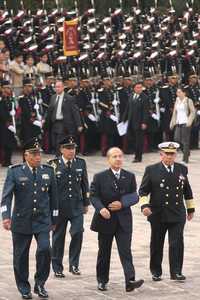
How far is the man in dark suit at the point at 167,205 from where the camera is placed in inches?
523

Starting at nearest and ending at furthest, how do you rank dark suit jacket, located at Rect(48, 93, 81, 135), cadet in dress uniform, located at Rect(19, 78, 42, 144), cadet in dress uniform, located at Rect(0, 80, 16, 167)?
dark suit jacket, located at Rect(48, 93, 81, 135) → cadet in dress uniform, located at Rect(0, 80, 16, 167) → cadet in dress uniform, located at Rect(19, 78, 42, 144)

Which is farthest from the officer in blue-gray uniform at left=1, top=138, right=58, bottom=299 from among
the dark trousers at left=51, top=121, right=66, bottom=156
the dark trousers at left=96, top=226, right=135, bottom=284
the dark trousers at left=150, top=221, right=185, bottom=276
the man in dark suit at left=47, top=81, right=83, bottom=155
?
the dark trousers at left=51, top=121, right=66, bottom=156

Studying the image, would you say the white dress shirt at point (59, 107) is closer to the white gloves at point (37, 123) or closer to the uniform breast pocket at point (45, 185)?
the white gloves at point (37, 123)

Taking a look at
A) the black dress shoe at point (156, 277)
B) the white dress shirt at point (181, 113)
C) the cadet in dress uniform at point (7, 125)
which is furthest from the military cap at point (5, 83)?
the black dress shoe at point (156, 277)

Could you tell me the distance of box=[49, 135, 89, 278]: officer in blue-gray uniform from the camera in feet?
44.9

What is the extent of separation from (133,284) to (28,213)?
1421 millimetres

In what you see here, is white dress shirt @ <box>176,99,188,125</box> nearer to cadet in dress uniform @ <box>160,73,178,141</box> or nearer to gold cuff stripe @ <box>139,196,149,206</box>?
cadet in dress uniform @ <box>160,73,178,141</box>

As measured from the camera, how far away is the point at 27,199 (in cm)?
1255

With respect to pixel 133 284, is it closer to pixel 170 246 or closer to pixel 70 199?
pixel 170 246

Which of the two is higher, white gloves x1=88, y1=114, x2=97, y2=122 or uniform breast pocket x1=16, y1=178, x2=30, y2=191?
white gloves x1=88, y1=114, x2=97, y2=122

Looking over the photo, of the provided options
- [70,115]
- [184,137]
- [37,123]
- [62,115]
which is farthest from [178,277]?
[37,123]

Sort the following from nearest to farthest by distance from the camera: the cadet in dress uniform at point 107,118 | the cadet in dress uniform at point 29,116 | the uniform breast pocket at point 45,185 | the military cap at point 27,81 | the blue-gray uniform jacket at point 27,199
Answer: the blue-gray uniform jacket at point 27,199, the uniform breast pocket at point 45,185, the cadet in dress uniform at point 29,116, the military cap at point 27,81, the cadet in dress uniform at point 107,118

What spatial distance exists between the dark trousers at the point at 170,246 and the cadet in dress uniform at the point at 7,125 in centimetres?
1068

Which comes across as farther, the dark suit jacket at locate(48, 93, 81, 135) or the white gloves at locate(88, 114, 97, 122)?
the white gloves at locate(88, 114, 97, 122)
